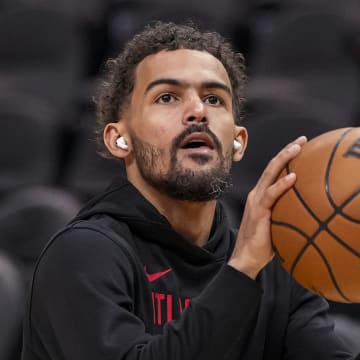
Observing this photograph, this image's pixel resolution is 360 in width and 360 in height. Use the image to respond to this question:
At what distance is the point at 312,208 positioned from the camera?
3.95 ft

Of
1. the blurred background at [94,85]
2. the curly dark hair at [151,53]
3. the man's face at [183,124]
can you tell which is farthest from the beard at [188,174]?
the blurred background at [94,85]

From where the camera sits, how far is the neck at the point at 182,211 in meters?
1.56

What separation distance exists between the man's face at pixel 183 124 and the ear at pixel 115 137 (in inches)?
0.8

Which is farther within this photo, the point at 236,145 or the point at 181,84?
the point at 236,145

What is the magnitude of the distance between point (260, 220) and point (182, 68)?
1.44ft

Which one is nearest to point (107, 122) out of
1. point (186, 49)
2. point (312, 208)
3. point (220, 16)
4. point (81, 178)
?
point (186, 49)

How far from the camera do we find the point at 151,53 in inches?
64.9

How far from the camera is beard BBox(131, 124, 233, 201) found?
4.75 ft

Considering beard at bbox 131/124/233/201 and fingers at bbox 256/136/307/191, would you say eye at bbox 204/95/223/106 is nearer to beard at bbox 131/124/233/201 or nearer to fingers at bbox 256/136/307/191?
beard at bbox 131/124/233/201

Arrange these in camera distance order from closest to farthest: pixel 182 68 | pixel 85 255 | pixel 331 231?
pixel 331 231
pixel 85 255
pixel 182 68

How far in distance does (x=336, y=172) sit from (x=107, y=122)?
2.27ft

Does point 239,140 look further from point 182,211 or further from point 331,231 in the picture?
point 331,231

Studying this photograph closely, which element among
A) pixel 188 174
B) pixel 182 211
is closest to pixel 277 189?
pixel 188 174

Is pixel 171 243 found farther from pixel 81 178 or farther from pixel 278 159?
pixel 81 178
